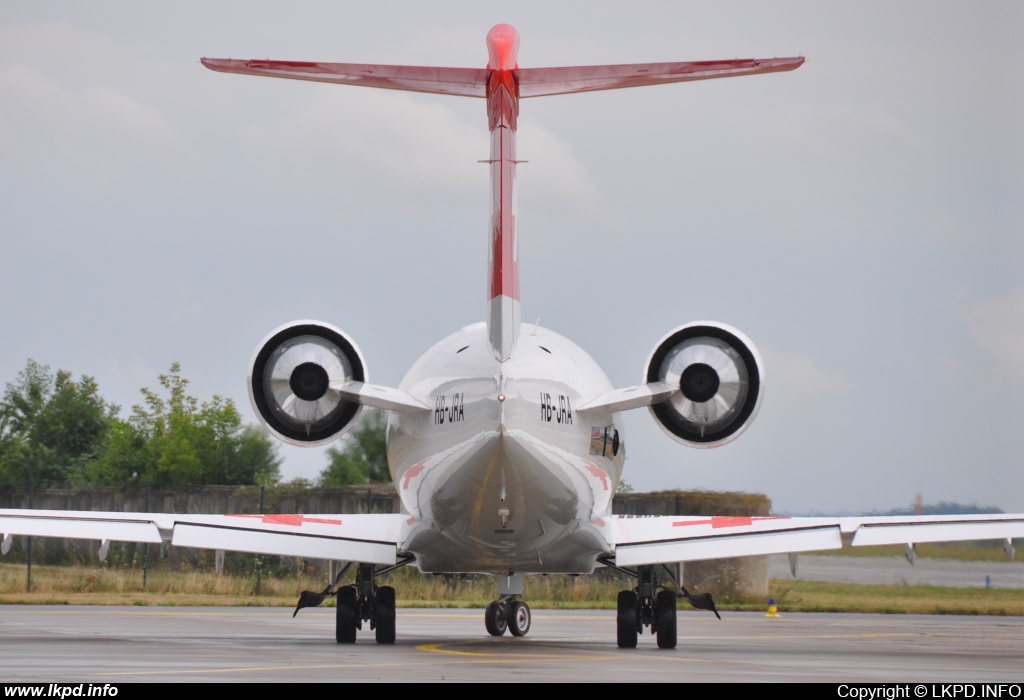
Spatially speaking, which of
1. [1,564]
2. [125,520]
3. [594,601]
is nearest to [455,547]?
[125,520]

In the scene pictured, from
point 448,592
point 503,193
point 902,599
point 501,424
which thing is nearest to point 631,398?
point 501,424

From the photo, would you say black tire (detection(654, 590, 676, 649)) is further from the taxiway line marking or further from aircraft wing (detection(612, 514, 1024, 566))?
the taxiway line marking

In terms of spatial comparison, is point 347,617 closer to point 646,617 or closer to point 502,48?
point 646,617

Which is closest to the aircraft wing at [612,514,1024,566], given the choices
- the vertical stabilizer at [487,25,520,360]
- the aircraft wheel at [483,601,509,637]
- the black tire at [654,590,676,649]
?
the black tire at [654,590,676,649]

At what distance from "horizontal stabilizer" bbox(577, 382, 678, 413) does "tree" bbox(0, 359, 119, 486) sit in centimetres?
3686

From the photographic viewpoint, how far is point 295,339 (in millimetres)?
16609

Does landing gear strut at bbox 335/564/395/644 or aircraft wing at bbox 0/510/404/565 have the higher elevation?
aircraft wing at bbox 0/510/404/565

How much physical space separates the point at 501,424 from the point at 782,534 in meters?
5.83

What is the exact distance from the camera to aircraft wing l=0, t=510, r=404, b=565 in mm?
17250

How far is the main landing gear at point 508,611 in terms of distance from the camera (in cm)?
2041

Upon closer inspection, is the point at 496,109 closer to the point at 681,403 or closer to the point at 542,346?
the point at 542,346

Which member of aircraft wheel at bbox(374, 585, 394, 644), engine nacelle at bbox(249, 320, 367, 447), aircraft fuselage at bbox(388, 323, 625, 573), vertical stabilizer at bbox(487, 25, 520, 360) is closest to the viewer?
aircraft fuselage at bbox(388, 323, 625, 573)
